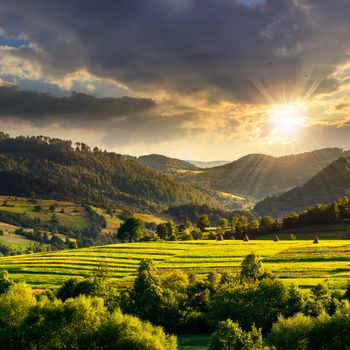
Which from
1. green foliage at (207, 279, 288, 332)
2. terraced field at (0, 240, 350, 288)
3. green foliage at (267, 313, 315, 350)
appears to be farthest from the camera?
terraced field at (0, 240, 350, 288)

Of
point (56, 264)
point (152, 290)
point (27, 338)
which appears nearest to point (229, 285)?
point (152, 290)

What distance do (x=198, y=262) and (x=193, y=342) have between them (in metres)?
49.5

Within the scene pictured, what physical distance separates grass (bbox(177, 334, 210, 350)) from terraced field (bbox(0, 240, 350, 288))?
2263 centimetres

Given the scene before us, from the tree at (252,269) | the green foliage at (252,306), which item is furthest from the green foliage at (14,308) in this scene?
the tree at (252,269)

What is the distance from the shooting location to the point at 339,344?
160ft

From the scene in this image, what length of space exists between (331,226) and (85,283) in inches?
5167

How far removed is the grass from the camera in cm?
6494

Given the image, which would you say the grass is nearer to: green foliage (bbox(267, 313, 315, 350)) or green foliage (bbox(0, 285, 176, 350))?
green foliage (bbox(0, 285, 176, 350))

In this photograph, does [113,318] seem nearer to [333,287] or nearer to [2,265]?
[333,287]

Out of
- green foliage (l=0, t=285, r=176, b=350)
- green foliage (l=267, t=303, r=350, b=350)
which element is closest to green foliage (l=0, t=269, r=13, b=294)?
green foliage (l=0, t=285, r=176, b=350)

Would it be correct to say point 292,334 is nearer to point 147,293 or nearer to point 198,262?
point 147,293

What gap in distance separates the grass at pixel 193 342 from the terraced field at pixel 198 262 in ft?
74.2

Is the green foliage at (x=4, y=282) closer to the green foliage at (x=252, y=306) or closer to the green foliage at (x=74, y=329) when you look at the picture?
the green foliage at (x=74, y=329)

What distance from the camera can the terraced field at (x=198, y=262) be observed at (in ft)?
316
